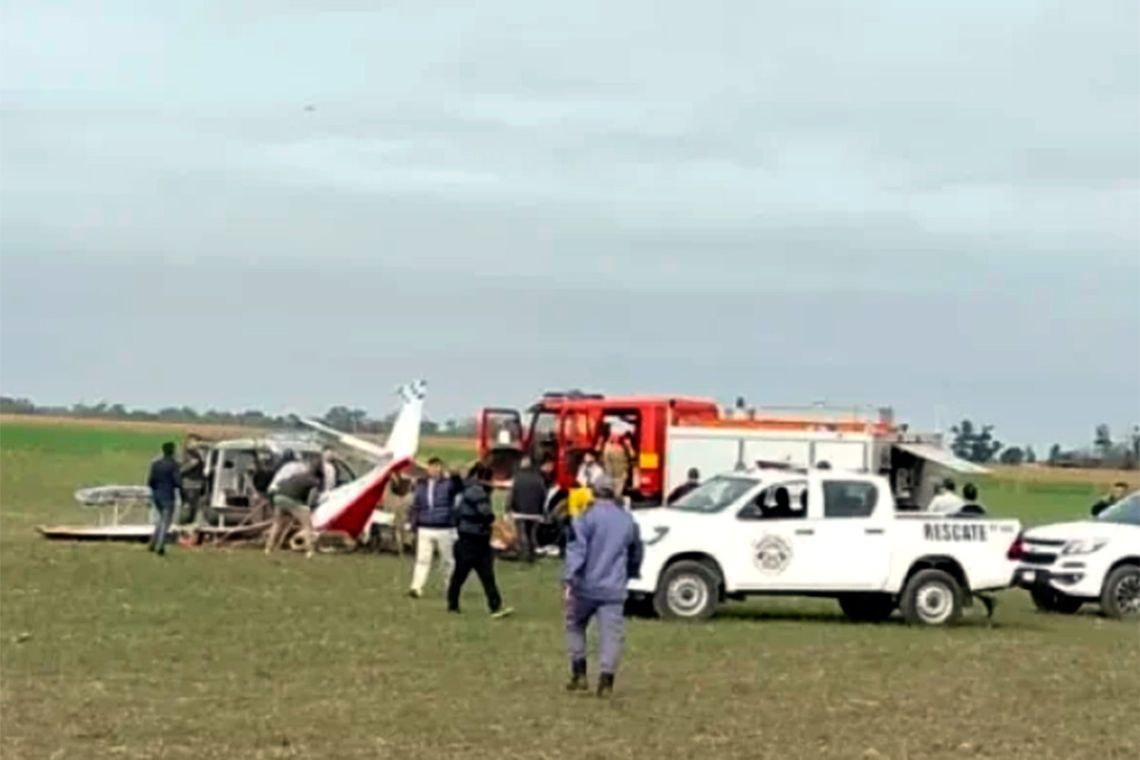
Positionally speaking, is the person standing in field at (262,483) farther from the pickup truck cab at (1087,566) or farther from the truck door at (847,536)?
the truck door at (847,536)

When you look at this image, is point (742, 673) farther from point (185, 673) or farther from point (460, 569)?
point (460, 569)

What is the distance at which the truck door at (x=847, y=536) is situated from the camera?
2609cm

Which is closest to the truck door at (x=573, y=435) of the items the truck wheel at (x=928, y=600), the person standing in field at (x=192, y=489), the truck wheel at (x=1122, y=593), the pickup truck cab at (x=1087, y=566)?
the person standing in field at (x=192, y=489)

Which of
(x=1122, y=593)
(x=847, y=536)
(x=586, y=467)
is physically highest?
(x=586, y=467)

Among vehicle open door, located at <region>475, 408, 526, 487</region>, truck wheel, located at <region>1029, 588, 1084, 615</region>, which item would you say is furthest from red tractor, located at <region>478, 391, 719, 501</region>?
truck wheel, located at <region>1029, 588, 1084, 615</region>

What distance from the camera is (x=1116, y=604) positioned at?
94.8ft

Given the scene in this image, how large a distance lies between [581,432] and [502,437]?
70.4 inches

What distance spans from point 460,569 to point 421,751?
435 inches

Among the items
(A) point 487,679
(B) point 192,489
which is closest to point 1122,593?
(A) point 487,679

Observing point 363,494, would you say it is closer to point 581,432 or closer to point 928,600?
point 581,432

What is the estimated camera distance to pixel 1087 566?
1146 inches

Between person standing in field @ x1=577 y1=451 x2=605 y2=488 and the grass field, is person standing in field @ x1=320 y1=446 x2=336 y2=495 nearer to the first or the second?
person standing in field @ x1=577 y1=451 x2=605 y2=488

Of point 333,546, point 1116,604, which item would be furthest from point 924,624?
point 333,546

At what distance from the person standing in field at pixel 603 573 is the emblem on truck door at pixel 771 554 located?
8.41 meters
